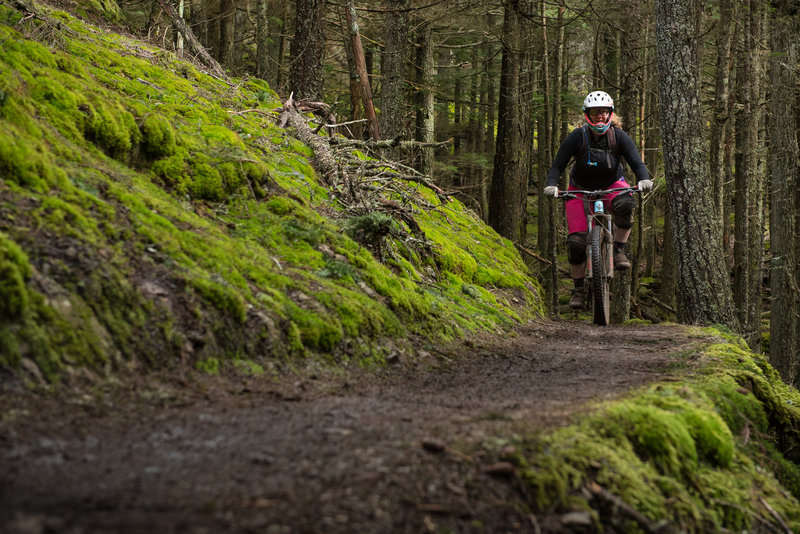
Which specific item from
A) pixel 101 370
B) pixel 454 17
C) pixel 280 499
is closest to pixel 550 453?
pixel 280 499

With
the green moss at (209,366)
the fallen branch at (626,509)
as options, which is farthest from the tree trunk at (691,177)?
the green moss at (209,366)

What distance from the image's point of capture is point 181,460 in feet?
7.90

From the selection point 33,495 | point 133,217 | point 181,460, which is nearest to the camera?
point 33,495

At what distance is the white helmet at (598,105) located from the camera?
832 cm

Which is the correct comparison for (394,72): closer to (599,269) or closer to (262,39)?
(262,39)

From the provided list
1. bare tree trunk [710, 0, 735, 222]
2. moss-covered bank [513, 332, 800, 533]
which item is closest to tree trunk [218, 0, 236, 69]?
bare tree trunk [710, 0, 735, 222]

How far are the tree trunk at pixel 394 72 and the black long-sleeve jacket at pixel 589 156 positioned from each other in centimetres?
518

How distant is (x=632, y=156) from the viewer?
330 inches

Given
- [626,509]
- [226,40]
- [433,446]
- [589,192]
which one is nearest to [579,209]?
[589,192]

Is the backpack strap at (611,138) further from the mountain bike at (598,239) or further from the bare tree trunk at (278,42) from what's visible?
the bare tree trunk at (278,42)

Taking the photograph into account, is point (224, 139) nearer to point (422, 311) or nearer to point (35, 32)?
point (35, 32)

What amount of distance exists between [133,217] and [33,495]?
2.49 m

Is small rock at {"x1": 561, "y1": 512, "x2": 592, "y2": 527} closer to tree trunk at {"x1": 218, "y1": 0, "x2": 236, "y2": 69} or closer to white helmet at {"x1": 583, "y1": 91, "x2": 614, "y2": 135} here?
white helmet at {"x1": 583, "y1": 91, "x2": 614, "y2": 135}

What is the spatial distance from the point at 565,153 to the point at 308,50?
240 inches
